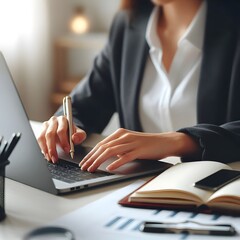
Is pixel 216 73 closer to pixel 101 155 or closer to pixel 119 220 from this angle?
pixel 101 155

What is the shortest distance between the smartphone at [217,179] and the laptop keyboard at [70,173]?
0.64 ft

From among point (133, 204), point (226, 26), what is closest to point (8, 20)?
point (226, 26)

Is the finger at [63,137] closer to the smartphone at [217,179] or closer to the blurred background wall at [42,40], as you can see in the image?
the smartphone at [217,179]

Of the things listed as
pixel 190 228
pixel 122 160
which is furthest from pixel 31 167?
pixel 190 228

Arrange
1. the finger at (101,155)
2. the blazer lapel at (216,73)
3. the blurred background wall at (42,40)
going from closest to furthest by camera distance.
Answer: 1. the finger at (101,155)
2. the blazer lapel at (216,73)
3. the blurred background wall at (42,40)

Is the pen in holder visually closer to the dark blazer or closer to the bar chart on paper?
the bar chart on paper

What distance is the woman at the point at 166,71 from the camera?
146 centimetres

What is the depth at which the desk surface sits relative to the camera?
75 cm

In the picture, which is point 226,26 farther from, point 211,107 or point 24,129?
point 24,129

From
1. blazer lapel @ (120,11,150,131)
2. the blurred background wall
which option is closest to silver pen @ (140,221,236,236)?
blazer lapel @ (120,11,150,131)

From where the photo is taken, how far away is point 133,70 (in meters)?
1.61

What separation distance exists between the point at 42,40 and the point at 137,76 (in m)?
1.51

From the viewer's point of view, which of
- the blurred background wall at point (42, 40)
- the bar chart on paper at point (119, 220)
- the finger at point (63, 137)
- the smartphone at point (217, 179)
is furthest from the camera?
the blurred background wall at point (42, 40)

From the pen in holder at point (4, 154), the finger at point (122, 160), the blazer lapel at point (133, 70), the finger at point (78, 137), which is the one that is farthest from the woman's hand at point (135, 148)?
the blazer lapel at point (133, 70)
